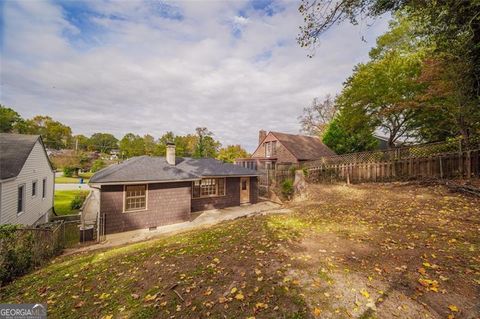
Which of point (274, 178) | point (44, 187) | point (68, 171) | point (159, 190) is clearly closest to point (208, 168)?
point (159, 190)

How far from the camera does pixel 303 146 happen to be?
27.5 m

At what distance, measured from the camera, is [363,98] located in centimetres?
1789

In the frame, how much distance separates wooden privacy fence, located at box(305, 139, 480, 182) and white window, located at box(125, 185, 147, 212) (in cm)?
1186

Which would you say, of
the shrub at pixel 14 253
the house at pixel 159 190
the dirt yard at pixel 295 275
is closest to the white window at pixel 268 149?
the house at pixel 159 190

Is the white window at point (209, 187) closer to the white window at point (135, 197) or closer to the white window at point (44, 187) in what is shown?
the white window at point (135, 197)

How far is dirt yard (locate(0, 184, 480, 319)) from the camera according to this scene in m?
2.99

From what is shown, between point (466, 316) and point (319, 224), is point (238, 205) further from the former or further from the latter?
point (466, 316)

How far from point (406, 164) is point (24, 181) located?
2147 cm

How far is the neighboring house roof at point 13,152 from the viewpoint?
33.2 feet

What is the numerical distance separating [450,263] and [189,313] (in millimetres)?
4549

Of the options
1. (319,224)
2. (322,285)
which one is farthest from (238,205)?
(322,285)

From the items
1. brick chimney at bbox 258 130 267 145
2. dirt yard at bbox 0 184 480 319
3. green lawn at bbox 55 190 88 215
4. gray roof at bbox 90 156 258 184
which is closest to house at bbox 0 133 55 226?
green lawn at bbox 55 190 88 215

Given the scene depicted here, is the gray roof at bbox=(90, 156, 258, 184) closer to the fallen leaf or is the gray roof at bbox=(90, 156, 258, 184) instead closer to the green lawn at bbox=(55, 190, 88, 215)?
the green lawn at bbox=(55, 190, 88, 215)

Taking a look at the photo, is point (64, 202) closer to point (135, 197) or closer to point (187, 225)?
point (135, 197)
